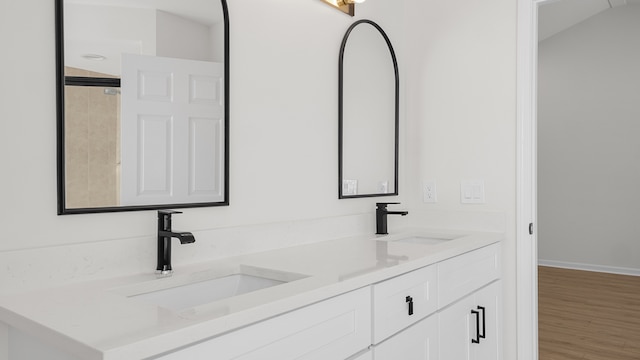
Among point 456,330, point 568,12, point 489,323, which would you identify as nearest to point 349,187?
point 456,330

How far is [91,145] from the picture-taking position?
1.25m

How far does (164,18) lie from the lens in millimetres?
1448

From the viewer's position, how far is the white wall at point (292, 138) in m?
1.14

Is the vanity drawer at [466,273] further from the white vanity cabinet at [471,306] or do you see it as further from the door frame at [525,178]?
the door frame at [525,178]

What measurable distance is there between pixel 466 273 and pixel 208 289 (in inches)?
41.5

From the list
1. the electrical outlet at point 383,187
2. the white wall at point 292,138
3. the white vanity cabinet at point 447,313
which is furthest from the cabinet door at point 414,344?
the electrical outlet at point 383,187

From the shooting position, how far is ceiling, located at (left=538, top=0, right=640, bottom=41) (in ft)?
15.8

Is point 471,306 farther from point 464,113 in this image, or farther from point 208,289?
point 208,289

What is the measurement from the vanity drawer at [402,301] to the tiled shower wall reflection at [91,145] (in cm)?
79

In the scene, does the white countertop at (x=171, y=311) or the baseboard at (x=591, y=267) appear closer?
the white countertop at (x=171, y=311)

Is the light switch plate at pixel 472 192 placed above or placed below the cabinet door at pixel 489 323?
above

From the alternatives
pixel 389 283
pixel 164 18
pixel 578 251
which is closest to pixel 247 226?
pixel 389 283

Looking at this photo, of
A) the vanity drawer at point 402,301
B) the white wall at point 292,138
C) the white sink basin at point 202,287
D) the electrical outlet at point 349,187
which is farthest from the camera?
the electrical outlet at point 349,187

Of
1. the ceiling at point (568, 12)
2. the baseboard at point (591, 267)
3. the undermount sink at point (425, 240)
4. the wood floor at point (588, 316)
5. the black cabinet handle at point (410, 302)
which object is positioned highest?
the ceiling at point (568, 12)
